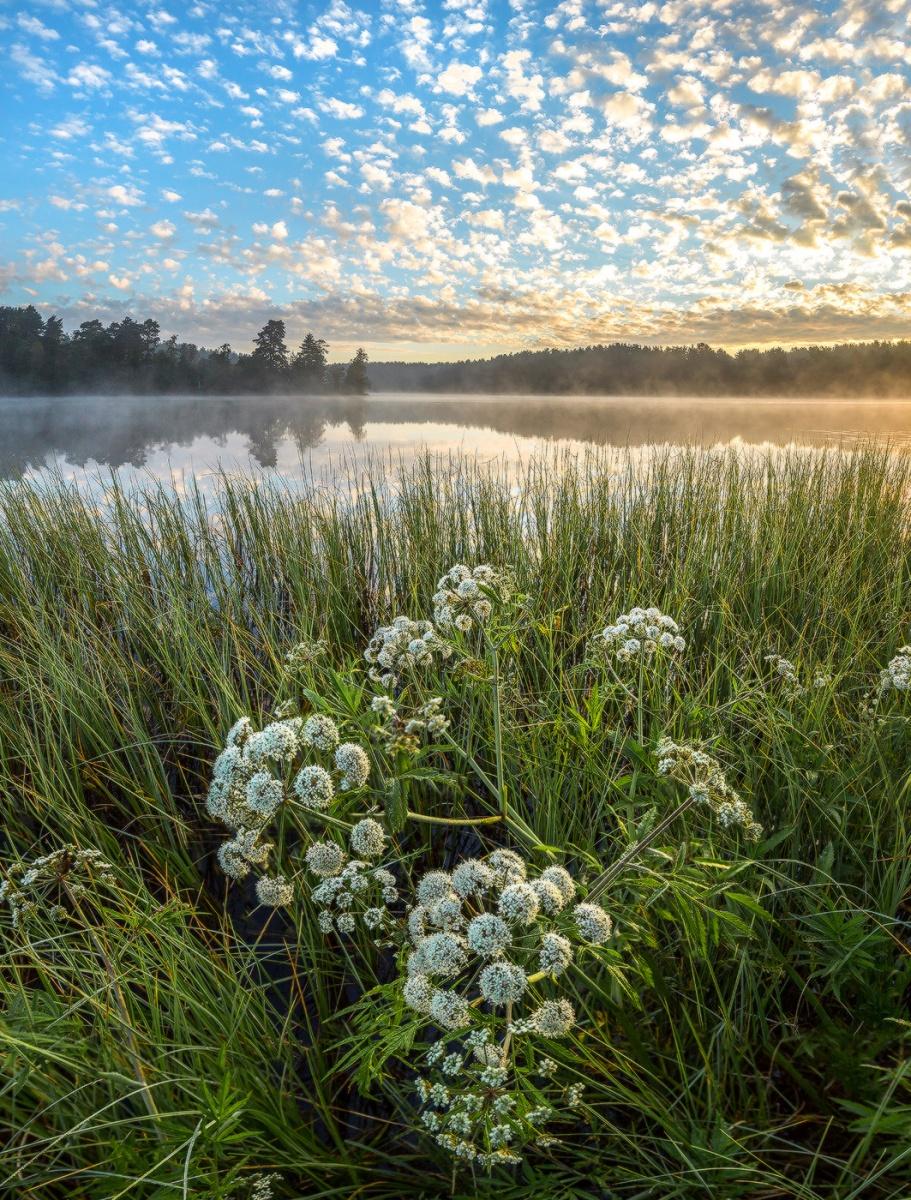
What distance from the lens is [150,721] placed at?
127 inches

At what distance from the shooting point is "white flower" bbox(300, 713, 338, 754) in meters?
1.25

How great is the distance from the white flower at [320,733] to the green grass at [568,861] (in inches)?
5.3

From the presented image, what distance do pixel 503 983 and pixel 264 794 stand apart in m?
0.53

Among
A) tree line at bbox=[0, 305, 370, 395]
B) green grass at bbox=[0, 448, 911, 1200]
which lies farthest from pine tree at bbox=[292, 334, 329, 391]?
green grass at bbox=[0, 448, 911, 1200]

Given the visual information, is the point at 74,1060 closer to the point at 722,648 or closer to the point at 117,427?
the point at 722,648

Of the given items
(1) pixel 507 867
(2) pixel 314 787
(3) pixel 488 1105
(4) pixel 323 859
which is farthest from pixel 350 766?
(3) pixel 488 1105

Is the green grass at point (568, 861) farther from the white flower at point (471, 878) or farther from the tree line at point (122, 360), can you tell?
the tree line at point (122, 360)

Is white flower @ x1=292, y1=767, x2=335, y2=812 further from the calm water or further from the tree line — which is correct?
the tree line

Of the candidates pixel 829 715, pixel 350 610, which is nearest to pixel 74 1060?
pixel 829 715

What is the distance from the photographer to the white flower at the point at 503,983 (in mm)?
928

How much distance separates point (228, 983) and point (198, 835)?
33.7 inches

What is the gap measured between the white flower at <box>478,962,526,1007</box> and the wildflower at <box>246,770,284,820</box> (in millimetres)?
473

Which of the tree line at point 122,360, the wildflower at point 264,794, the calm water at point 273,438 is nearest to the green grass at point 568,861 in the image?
the wildflower at point 264,794

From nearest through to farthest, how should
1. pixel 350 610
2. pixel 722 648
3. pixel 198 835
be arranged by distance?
pixel 198 835 → pixel 722 648 → pixel 350 610
